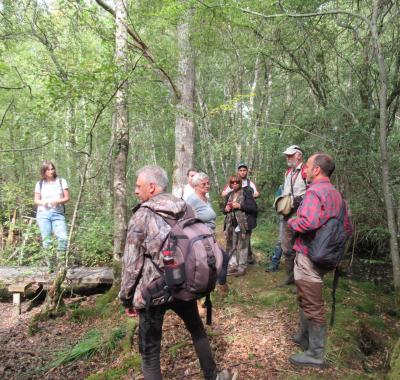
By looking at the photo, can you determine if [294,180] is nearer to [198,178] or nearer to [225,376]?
[198,178]

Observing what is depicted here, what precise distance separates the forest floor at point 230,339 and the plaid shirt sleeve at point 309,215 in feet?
4.88

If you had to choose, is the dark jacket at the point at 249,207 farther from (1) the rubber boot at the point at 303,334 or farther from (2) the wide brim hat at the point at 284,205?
(1) the rubber boot at the point at 303,334

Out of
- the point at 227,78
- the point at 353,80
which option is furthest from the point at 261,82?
the point at 353,80

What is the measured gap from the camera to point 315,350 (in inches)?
134

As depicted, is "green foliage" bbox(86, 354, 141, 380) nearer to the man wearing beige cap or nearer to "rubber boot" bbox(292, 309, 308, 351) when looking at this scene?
"rubber boot" bbox(292, 309, 308, 351)

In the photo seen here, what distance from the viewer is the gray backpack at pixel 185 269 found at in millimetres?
2459

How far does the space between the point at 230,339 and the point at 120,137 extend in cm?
374

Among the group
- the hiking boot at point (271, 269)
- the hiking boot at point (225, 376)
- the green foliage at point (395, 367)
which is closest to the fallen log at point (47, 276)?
the hiking boot at point (271, 269)

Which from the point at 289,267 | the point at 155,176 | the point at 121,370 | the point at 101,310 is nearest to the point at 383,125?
the point at 289,267

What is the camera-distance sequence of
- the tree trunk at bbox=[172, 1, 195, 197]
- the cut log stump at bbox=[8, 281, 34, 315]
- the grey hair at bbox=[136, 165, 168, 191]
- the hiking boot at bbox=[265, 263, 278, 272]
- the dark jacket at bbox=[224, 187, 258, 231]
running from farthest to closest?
the tree trunk at bbox=[172, 1, 195, 197], the hiking boot at bbox=[265, 263, 278, 272], the dark jacket at bbox=[224, 187, 258, 231], the cut log stump at bbox=[8, 281, 34, 315], the grey hair at bbox=[136, 165, 168, 191]

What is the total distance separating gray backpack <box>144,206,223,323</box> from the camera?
2.46 m

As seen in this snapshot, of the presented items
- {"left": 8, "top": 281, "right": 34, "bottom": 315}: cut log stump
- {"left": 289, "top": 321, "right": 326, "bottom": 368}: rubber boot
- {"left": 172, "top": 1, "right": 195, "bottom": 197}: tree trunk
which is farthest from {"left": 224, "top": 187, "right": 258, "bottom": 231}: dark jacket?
{"left": 8, "top": 281, "right": 34, "bottom": 315}: cut log stump

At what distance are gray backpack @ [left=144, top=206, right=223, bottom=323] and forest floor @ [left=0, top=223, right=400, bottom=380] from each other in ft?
4.86

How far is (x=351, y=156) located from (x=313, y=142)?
3.27 ft
